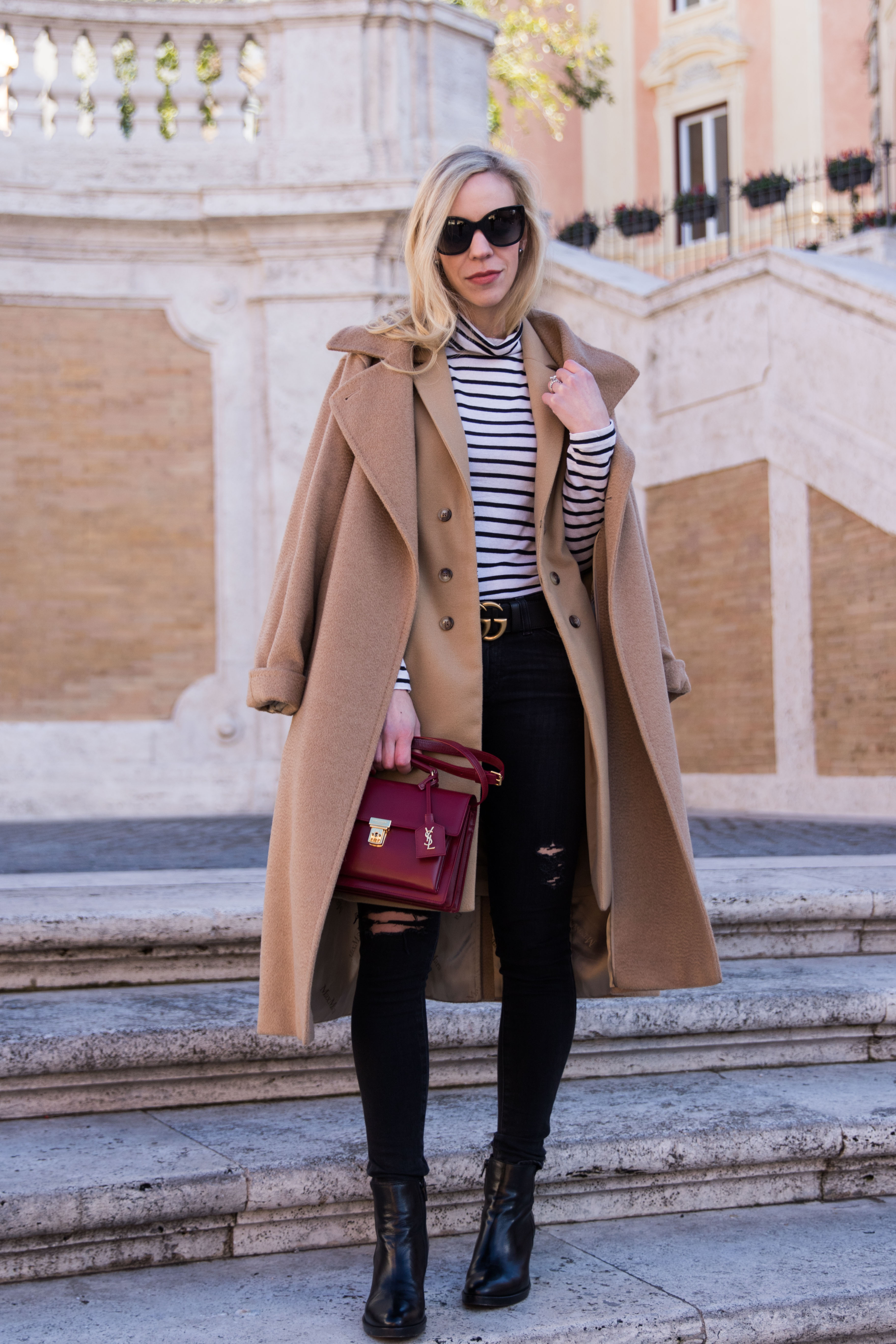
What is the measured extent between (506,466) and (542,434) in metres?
0.08

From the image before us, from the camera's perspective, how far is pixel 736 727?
812 cm

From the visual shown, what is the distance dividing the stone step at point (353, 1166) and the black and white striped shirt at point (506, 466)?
1.02 metres

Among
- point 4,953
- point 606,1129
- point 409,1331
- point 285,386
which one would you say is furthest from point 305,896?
point 285,386

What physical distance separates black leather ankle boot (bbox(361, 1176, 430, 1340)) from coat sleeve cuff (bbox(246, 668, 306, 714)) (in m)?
0.74

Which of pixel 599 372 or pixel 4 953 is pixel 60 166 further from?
pixel 599 372

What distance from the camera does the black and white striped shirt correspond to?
2273mm

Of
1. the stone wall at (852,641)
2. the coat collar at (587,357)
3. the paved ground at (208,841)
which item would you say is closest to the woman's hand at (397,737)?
the coat collar at (587,357)

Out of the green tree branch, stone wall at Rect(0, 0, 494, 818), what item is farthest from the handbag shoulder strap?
the green tree branch

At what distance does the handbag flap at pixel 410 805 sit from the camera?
2.10 meters

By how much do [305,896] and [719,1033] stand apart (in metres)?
1.52

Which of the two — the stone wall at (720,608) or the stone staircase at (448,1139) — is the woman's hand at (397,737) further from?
the stone wall at (720,608)

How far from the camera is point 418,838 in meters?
2.09

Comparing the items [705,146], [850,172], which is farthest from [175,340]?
[705,146]

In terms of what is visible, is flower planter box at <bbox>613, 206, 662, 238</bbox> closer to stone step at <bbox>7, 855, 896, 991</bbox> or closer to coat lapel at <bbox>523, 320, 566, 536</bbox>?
stone step at <bbox>7, 855, 896, 991</bbox>
